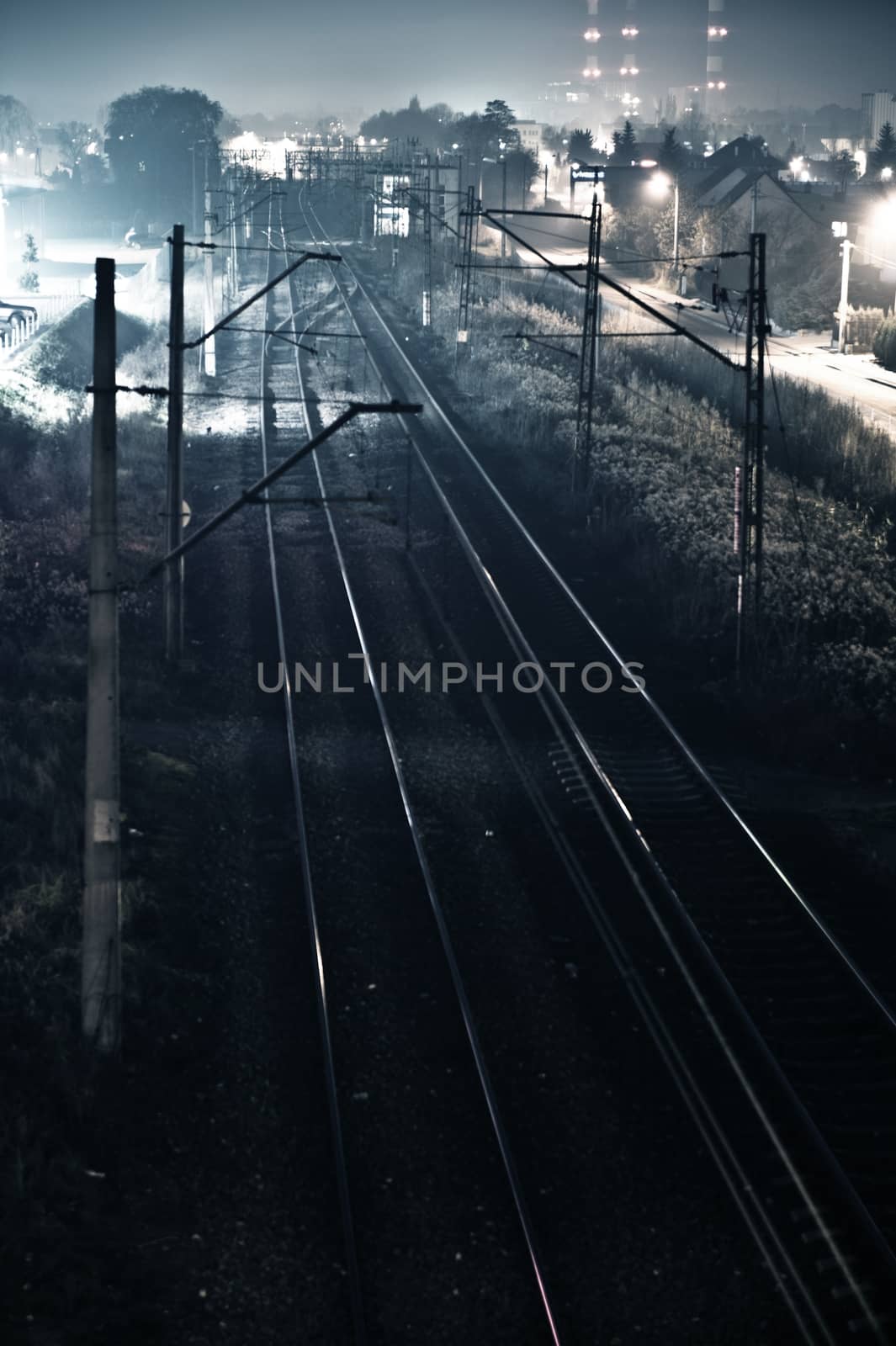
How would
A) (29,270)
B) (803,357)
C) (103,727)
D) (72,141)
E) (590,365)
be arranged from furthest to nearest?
1. (72,141)
2. (29,270)
3. (803,357)
4. (590,365)
5. (103,727)

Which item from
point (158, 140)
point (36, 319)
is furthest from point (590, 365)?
point (158, 140)

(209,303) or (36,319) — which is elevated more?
(36,319)

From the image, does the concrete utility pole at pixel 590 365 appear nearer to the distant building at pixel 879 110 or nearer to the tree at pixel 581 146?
the tree at pixel 581 146

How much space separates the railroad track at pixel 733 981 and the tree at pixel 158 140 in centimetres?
8932

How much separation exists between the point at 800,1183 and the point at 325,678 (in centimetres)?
959

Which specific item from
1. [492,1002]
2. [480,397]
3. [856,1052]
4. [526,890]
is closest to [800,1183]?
[856,1052]

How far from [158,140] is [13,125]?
3010 inches

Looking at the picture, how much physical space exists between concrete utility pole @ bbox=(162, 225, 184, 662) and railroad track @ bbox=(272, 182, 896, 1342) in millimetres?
3552

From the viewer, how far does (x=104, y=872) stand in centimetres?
899

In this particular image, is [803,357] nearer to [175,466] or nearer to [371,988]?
[175,466]

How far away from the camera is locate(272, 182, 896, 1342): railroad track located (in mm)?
8000

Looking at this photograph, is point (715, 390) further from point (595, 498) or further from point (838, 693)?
point (838, 693)

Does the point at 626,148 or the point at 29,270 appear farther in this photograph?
the point at 626,148

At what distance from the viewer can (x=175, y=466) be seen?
1630cm
